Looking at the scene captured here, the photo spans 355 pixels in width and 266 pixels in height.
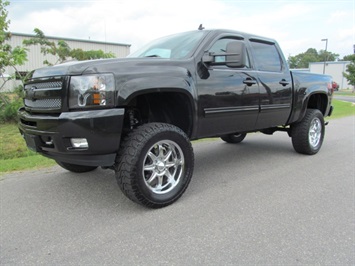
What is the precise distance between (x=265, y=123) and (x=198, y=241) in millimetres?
2766

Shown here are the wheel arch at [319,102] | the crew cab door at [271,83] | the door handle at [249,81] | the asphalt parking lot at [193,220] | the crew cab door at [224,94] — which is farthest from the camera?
the wheel arch at [319,102]

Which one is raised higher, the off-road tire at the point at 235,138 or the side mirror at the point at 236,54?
the side mirror at the point at 236,54

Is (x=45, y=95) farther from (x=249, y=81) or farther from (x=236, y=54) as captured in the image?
(x=249, y=81)

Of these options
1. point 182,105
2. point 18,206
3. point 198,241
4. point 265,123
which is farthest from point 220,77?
point 18,206

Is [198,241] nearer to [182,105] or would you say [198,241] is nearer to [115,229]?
[115,229]

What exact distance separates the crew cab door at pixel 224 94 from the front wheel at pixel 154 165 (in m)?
0.51

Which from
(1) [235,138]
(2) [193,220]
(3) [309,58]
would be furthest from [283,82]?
(3) [309,58]

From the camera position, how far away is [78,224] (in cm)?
303

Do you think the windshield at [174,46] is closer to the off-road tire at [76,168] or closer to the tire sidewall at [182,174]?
the tire sidewall at [182,174]

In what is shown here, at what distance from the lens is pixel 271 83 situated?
4.82 meters

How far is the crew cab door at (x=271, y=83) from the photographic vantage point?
4719mm

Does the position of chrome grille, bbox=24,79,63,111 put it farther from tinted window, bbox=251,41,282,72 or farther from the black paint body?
tinted window, bbox=251,41,282,72

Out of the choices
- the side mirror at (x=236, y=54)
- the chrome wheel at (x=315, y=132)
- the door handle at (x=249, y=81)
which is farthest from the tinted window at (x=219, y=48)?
the chrome wheel at (x=315, y=132)

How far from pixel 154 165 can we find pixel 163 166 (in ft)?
0.36
